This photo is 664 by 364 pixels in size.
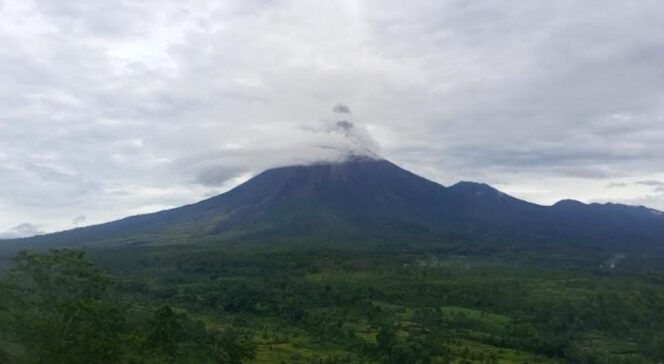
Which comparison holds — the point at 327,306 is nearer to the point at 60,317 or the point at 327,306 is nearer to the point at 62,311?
the point at 60,317

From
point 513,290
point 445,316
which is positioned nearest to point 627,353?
point 445,316

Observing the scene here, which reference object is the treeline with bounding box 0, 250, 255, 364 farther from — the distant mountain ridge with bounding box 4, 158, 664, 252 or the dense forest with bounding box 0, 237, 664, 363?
the distant mountain ridge with bounding box 4, 158, 664, 252

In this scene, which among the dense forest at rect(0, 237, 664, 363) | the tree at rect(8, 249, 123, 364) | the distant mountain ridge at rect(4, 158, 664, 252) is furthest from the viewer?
the distant mountain ridge at rect(4, 158, 664, 252)

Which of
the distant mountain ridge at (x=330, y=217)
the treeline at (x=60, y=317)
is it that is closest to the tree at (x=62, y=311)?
the treeline at (x=60, y=317)

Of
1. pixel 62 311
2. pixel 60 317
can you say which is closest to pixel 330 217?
pixel 60 317

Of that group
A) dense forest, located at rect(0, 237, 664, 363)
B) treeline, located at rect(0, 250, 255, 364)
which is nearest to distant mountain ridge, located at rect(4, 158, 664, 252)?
dense forest, located at rect(0, 237, 664, 363)

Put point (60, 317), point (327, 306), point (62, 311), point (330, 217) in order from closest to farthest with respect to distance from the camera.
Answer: point (62, 311) → point (60, 317) → point (327, 306) → point (330, 217)
